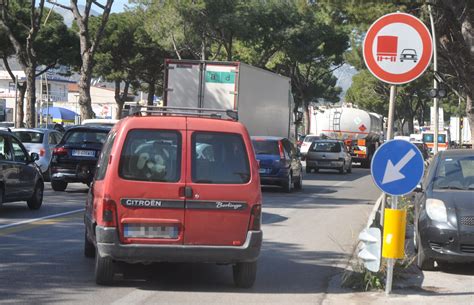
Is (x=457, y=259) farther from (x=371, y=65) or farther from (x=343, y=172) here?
(x=343, y=172)

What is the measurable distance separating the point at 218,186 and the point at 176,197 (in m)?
0.45

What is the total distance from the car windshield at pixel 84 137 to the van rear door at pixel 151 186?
11.4 m

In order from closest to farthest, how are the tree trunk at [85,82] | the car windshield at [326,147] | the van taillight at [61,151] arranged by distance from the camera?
the van taillight at [61,151] < the tree trunk at [85,82] < the car windshield at [326,147]

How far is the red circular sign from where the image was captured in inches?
292

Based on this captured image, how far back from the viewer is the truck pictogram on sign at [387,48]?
294 inches

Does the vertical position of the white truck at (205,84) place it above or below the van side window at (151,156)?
above

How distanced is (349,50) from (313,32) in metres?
8.11

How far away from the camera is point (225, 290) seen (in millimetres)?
7797

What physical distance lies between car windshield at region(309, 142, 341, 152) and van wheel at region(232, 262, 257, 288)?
25533 mm

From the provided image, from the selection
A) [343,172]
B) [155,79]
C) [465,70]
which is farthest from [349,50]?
[465,70]

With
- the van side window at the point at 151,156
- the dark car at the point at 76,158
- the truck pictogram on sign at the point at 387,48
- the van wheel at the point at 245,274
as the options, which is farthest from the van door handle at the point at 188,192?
the dark car at the point at 76,158

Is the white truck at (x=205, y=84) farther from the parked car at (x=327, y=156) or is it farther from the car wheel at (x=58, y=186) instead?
the parked car at (x=327, y=156)

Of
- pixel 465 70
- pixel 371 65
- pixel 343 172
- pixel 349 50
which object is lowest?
pixel 343 172

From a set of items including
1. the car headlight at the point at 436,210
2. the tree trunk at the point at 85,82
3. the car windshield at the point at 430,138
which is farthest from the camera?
the car windshield at the point at 430,138
